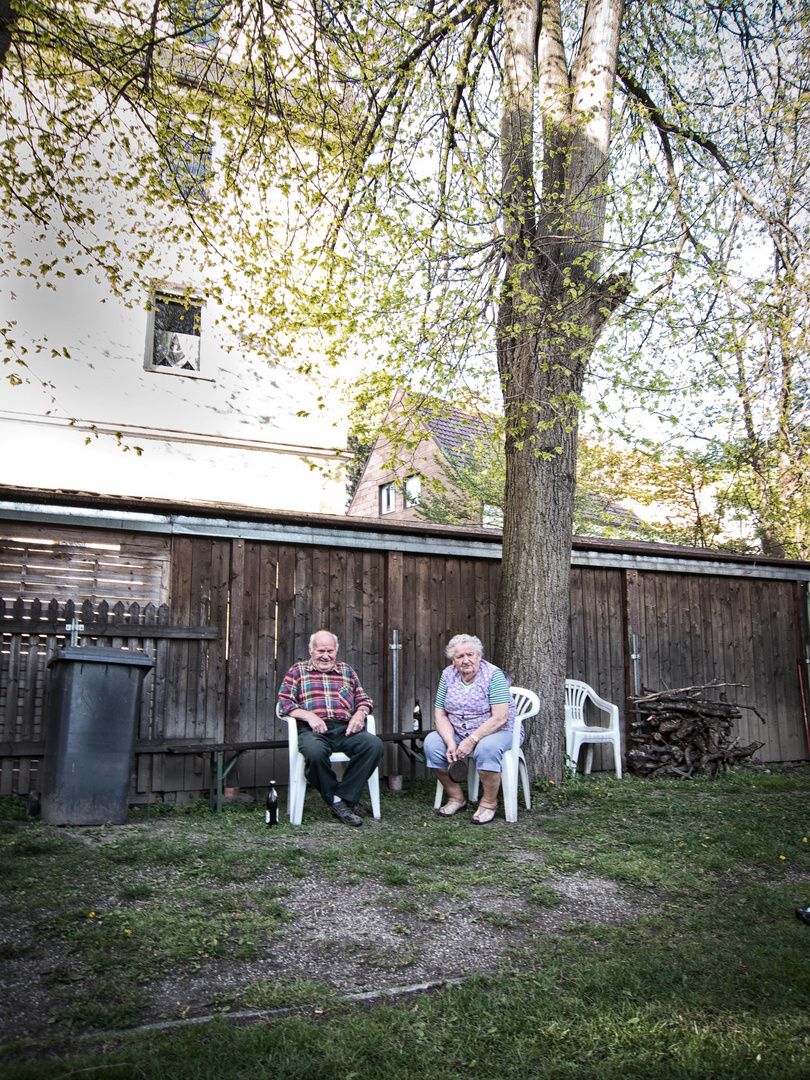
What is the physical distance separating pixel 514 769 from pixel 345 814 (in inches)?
45.8

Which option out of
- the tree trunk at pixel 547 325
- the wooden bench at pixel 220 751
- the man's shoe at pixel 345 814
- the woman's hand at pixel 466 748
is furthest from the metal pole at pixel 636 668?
the man's shoe at pixel 345 814

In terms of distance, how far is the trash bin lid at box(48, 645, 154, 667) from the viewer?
5.06m

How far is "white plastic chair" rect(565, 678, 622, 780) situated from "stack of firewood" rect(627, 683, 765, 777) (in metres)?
0.30

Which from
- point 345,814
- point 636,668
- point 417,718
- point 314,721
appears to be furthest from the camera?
point 636,668

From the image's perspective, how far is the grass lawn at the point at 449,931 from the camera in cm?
214

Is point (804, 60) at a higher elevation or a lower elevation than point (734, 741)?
higher

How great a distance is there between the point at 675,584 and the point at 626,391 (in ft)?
9.95

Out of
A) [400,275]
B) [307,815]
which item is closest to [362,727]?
[307,815]

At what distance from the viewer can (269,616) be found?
6785 mm

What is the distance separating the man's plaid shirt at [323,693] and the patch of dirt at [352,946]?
5.50 feet

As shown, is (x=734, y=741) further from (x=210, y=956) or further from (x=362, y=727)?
(x=210, y=956)

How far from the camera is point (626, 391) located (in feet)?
22.9

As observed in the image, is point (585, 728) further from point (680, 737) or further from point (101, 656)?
point (101, 656)

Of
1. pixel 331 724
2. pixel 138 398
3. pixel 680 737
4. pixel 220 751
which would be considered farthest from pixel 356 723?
Result: pixel 138 398
